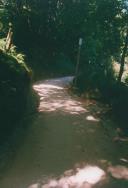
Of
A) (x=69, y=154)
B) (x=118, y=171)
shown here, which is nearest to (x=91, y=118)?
(x=69, y=154)

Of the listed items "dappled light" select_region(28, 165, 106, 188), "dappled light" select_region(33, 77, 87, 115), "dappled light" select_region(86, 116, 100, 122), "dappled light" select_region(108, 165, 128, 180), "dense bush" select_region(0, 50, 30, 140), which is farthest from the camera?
"dappled light" select_region(33, 77, 87, 115)

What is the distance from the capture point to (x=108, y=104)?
1823 cm

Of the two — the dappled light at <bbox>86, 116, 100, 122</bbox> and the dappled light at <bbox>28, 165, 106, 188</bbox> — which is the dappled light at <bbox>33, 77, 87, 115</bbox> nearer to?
the dappled light at <bbox>86, 116, 100, 122</bbox>

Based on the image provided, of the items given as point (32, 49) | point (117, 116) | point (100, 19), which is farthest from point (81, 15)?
point (117, 116)

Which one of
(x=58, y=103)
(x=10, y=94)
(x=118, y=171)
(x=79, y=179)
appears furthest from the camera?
(x=58, y=103)

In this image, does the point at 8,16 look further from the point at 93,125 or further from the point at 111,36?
the point at 93,125

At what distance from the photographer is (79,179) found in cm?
879

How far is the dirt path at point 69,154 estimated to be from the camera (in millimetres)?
8633

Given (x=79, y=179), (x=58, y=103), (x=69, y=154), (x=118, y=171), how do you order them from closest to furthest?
(x=79, y=179) < (x=118, y=171) < (x=69, y=154) < (x=58, y=103)

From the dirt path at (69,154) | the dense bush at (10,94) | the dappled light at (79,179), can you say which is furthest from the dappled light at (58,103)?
the dappled light at (79,179)

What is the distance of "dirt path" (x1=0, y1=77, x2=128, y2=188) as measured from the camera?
8.63 meters

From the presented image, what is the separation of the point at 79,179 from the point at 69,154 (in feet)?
5.74

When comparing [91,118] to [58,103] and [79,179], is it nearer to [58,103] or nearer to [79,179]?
[58,103]

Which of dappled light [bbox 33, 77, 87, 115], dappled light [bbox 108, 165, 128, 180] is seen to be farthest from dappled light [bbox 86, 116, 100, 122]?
dappled light [bbox 108, 165, 128, 180]
